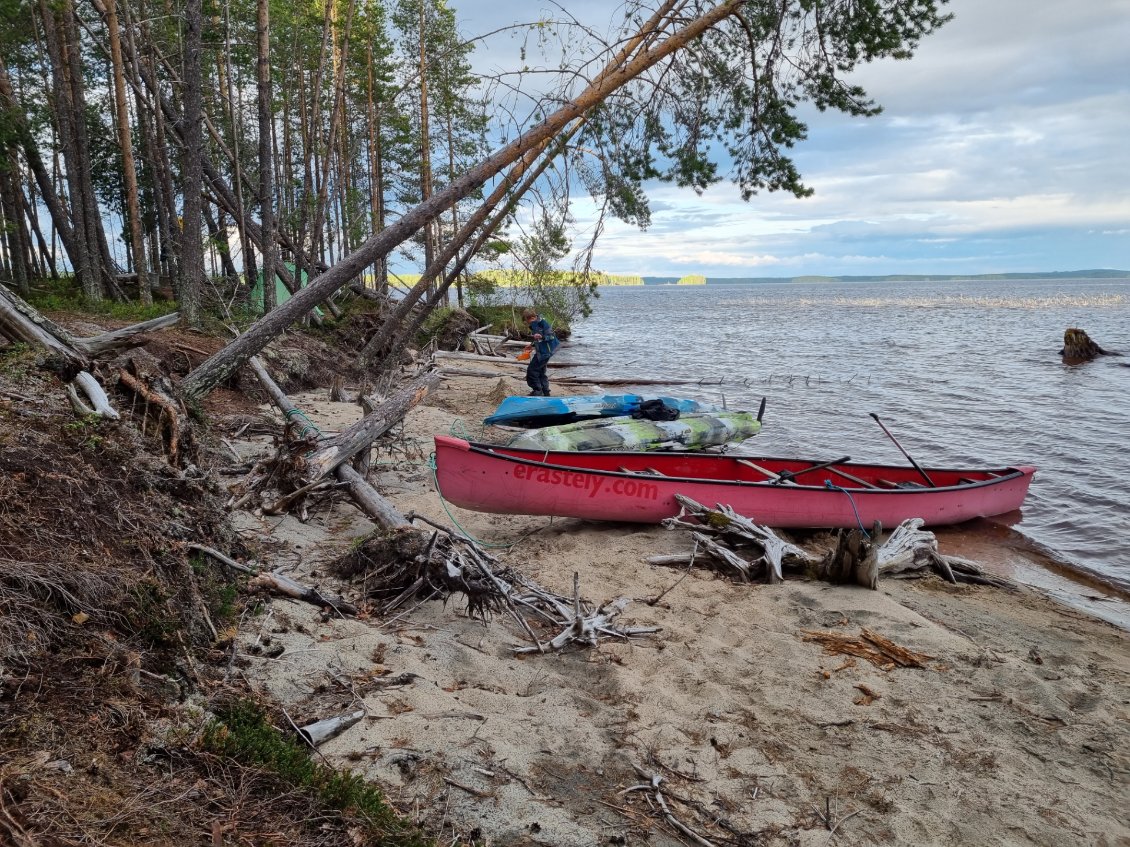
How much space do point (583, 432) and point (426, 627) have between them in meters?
4.96

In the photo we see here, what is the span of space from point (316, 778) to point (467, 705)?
114 centimetres

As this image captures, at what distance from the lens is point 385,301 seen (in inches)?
763

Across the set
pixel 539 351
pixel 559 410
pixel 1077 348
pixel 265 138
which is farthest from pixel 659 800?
pixel 1077 348

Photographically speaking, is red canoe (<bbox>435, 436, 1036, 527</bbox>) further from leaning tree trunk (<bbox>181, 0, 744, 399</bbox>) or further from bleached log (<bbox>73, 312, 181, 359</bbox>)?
bleached log (<bbox>73, 312, 181, 359</bbox>)

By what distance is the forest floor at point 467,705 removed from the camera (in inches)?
89.0

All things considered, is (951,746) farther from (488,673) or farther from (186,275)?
(186,275)

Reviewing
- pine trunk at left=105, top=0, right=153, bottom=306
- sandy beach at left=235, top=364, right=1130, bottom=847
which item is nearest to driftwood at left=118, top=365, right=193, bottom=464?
sandy beach at left=235, top=364, right=1130, bottom=847

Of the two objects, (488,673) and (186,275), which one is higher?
(186,275)

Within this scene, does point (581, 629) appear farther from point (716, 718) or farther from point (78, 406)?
point (78, 406)

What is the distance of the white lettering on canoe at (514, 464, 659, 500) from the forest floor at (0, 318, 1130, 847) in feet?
5.42

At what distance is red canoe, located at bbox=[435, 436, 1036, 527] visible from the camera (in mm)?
6934

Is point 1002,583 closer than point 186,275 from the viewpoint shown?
Yes

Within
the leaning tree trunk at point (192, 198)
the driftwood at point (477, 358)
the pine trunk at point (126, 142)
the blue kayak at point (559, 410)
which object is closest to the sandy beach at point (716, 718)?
the blue kayak at point (559, 410)

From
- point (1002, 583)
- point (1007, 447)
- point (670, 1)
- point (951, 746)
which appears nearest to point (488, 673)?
point (951, 746)
